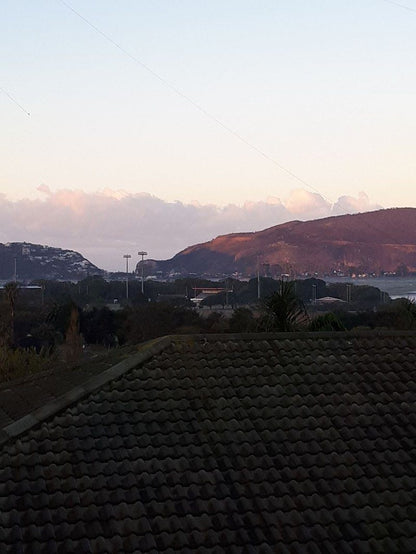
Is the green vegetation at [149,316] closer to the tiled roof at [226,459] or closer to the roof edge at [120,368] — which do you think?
the roof edge at [120,368]

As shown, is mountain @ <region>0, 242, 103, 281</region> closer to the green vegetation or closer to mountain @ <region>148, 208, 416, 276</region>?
mountain @ <region>148, 208, 416, 276</region>

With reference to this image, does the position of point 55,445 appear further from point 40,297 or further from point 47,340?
point 40,297

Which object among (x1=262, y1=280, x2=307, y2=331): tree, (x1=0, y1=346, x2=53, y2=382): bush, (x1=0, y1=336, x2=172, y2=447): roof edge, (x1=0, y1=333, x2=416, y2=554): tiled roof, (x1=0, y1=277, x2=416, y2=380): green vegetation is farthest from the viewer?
(x1=0, y1=346, x2=53, y2=382): bush

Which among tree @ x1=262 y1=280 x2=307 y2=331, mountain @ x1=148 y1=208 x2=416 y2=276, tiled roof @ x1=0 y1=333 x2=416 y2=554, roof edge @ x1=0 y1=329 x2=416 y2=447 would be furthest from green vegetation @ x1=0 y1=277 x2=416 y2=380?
mountain @ x1=148 y1=208 x2=416 y2=276

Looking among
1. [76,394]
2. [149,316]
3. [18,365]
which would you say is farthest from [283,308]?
[149,316]

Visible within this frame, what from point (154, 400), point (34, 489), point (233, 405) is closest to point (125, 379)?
point (154, 400)

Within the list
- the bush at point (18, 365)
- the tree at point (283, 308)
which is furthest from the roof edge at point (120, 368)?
the bush at point (18, 365)

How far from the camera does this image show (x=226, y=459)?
8.53 m

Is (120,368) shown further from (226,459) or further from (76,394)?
(226,459)

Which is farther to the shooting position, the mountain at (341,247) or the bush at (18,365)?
the mountain at (341,247)

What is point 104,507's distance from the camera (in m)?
7.79

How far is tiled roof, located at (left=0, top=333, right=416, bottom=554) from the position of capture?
764 centimetres

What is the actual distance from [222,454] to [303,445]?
0.95 m

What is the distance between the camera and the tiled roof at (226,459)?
764cm
